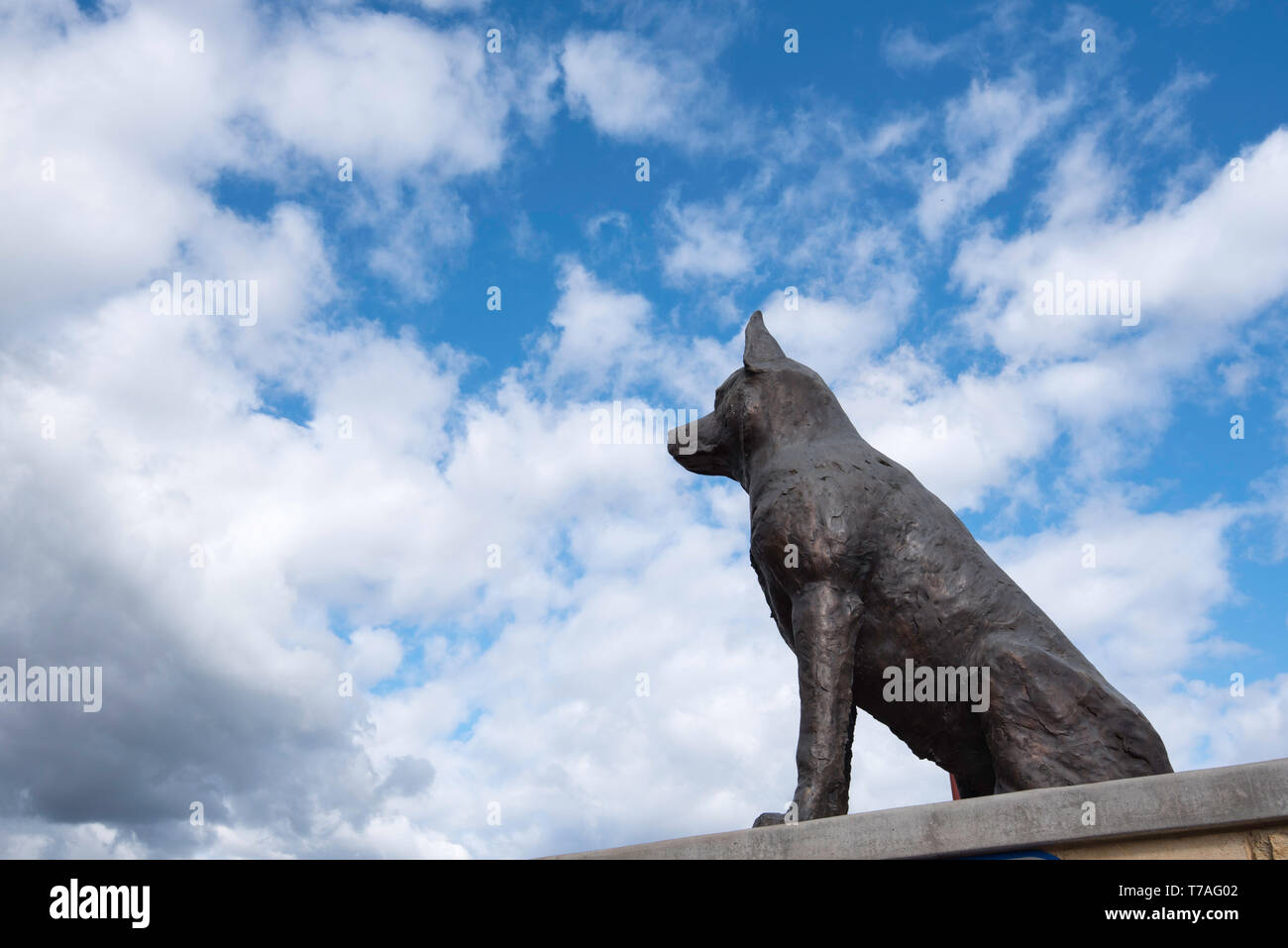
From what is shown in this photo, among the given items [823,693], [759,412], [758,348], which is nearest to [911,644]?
[823,693]

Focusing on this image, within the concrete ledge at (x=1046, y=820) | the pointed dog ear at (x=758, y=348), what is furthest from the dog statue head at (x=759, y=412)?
the concrete ledge at (x=1046, y=820)

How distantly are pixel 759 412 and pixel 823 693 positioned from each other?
5.72ft

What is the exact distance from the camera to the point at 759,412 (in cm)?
586

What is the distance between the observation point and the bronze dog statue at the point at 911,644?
4.61m

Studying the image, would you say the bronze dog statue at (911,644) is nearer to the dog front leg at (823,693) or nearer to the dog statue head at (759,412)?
the dog front leg at (823,693)

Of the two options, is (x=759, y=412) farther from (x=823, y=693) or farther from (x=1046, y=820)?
(x=1046, y=820)

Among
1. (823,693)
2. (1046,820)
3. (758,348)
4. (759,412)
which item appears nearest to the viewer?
(1046,820)

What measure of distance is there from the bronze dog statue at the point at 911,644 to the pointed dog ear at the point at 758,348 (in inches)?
26.2

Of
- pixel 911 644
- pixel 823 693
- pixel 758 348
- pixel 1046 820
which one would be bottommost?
pixel 1046 820

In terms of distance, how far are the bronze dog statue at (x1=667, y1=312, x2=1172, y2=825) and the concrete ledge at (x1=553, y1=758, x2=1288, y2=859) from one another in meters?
0.59
